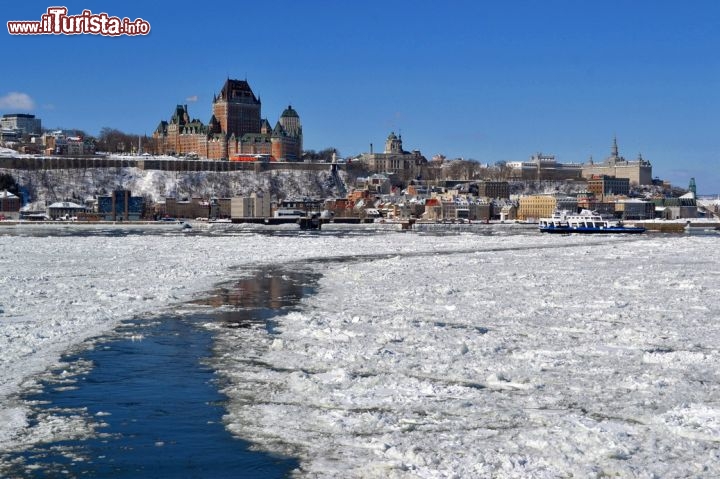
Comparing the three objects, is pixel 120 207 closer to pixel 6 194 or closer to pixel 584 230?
pixel 6 194

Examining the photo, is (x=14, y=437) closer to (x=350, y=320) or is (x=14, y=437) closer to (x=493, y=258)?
(x=350, y=320)

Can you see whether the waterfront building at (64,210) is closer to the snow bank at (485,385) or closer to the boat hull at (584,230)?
the boat hull at (584,230)

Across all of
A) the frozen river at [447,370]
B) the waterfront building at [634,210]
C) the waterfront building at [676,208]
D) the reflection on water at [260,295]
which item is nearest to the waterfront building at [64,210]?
the waterfront building at [634,210]

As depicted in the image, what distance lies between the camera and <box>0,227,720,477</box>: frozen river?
29.6 feet

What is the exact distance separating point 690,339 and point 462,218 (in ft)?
507

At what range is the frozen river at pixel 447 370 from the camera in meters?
9.01

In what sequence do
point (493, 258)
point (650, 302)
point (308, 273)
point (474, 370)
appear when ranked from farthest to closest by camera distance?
1. point (493, 258)
2. point (308, 273)
3. point (650, 302)
4. point (474, 370)

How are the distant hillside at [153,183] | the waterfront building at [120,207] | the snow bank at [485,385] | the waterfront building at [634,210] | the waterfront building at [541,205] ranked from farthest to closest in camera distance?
the waterfront building at [634,210] → the waterfront building at [541,205] → the distant hillside at [153,183] → the waterfront building at [120,207] → the snow bank at [485,385]

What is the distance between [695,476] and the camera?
27.2ft

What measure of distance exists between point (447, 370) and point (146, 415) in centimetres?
433

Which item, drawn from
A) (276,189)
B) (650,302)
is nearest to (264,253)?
(650,302)

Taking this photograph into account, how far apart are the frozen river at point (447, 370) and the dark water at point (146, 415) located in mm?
306

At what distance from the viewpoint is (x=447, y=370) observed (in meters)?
12.6

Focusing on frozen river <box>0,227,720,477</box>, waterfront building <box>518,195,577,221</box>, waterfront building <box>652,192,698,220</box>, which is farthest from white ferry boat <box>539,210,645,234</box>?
waterfront building <box>652,192,698,220</box>
